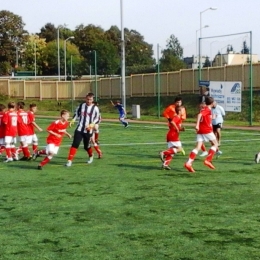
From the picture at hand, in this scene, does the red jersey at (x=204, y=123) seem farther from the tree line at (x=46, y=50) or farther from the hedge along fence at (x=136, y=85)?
the tree line at (x=46, y=50)

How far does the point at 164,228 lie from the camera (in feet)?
27.2

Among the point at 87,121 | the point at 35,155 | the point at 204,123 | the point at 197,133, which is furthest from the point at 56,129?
the point at 204,123

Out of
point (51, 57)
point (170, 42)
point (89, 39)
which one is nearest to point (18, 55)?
point (51, 57)

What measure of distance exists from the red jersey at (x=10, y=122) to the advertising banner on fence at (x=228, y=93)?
679 inches

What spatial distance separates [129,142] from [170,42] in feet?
270

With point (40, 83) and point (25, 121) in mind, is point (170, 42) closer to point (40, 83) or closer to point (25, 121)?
point (40, 83)

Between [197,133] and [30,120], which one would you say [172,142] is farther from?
[30,120]

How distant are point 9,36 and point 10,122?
8255 centimetres

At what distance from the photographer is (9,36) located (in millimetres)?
96312

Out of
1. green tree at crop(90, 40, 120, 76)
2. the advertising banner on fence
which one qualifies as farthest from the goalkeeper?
green tree at crop(90, 40, 120, 76)

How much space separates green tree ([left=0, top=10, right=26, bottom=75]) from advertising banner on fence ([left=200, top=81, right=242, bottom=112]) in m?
67.4

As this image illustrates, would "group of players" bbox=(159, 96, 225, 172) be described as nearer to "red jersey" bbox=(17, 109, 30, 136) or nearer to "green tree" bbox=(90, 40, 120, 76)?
"red jersey" bbox=(17, 109, 30, 136)

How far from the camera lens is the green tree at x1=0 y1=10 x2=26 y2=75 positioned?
9556 centimetres

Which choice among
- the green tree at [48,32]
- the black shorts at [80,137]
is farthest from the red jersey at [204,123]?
the green tree at [48,32]
